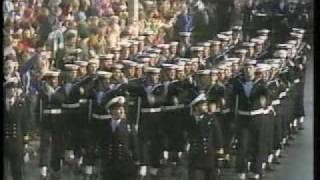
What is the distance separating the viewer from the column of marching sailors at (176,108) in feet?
4.99

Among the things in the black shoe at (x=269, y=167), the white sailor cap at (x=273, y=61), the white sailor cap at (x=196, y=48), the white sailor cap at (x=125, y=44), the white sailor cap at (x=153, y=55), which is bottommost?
the black shoe at (x=269, y=167)

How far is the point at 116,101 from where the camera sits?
1533 millimetres

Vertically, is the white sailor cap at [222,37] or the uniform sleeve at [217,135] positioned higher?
the white sailor cap at [222,37]

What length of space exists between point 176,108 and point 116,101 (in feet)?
0.44

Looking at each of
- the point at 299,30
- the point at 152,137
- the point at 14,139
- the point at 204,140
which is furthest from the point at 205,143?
the point at 14,139

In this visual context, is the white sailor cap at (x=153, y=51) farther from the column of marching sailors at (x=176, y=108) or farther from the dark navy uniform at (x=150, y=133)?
the dark navy uniform at (x=150, y=133)

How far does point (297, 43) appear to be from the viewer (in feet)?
4.99

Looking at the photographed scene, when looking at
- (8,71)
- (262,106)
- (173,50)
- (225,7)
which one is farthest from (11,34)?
(262,106)

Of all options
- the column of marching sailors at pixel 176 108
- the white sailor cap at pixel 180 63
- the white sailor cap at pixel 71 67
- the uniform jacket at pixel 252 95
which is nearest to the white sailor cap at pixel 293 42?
the column of marching sailors at pixel 176 108

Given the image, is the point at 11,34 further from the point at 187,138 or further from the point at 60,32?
the point at 187,138

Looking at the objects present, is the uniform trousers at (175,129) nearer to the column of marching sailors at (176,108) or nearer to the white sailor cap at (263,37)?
the column of marching sailors at (176,108)

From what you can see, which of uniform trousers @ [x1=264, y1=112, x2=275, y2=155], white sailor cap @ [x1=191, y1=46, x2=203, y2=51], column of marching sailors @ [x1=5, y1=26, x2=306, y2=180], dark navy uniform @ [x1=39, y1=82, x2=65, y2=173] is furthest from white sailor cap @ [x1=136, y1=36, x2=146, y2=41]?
uniform trousers @ [x1=264, y1=112, x2=275, y2=155]

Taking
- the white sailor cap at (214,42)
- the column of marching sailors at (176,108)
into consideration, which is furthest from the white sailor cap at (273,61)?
the white sailor cap at (214,42)

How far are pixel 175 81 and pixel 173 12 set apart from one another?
6.1 inches
